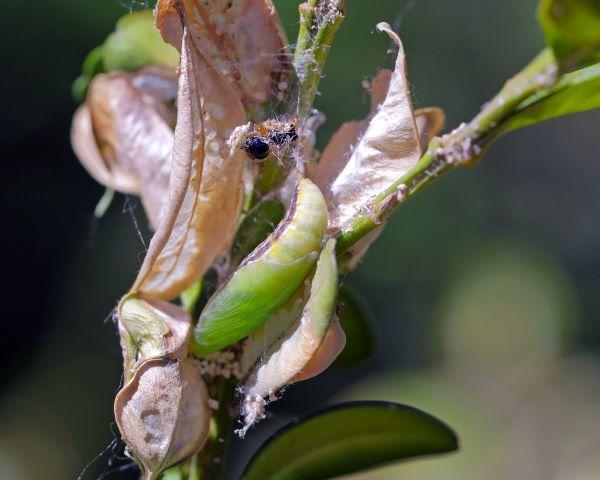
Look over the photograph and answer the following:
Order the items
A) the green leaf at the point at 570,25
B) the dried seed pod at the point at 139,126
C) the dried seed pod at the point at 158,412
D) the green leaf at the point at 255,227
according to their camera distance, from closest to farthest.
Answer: the green leaf at the point at 570,25, the dried seed pod at the point at 158,412, the green leaf at the point at 255,227, the dried seed pod at the point at 139,126

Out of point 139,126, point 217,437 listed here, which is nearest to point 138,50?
point 139,126

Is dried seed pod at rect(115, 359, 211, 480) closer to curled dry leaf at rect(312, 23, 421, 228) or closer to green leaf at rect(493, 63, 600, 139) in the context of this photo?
curled dry leaf at rect(312, 23, 421, 228)

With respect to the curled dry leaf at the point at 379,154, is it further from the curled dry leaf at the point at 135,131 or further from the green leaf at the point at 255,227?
the curled dry leaf at the point at 135,131

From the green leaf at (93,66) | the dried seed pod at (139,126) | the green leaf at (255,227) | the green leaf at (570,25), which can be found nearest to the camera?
the green leaf at (570,25)

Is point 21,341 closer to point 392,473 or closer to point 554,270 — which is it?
point 392,473

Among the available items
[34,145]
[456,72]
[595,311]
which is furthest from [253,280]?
[595,311]

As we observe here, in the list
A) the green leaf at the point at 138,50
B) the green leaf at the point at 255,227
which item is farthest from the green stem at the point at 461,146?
the green leaf at the point at 138,50

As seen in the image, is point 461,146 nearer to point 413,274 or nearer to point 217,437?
point 217,437
